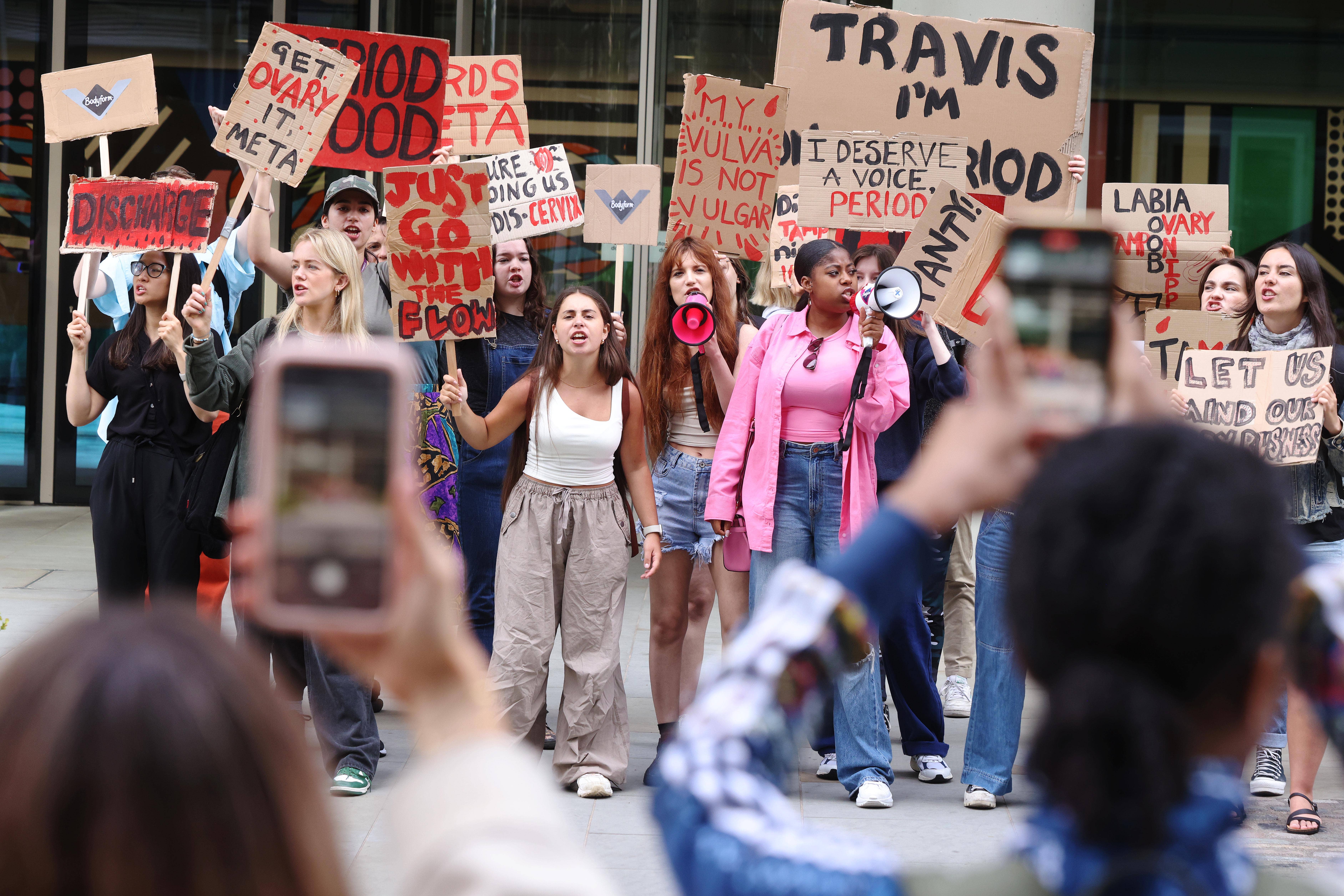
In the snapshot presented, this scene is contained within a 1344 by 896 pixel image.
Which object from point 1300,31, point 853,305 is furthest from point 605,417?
point 1300,31

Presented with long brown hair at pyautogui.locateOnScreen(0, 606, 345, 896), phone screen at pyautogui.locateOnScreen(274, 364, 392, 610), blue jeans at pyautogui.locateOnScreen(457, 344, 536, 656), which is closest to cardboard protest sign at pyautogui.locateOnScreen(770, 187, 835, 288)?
blue jeans at pyautogui.locateOnScreen(457, 344, 536, 656)

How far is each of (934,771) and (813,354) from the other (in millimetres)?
1662

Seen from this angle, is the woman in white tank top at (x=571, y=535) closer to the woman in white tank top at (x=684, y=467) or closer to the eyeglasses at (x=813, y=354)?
the woman in white tank top at (x=684, y=467)

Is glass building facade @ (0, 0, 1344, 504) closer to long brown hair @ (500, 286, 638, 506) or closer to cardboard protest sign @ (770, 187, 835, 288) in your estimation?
cardboard protest sign @ (770, 187, 835, 288)

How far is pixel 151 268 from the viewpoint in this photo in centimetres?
578

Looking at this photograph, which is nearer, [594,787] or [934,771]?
[594,787]

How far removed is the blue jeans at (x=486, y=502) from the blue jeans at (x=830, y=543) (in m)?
1.36

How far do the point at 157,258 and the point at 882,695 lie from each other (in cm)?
335

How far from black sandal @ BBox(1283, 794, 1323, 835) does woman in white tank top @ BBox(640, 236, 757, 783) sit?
2.05 m

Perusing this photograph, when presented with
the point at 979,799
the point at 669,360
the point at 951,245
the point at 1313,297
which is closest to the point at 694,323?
the point at 669,360

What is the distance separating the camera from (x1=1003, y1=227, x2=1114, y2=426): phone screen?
126 centimetres

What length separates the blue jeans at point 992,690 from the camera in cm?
508

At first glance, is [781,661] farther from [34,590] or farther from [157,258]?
[34,590]

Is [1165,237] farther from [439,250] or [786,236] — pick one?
[439,250]
